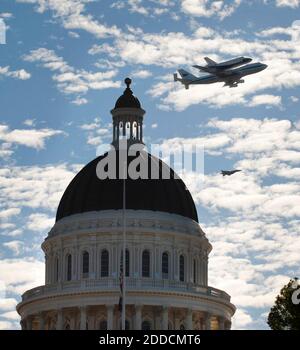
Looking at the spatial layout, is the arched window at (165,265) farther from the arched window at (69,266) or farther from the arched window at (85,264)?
the arched window at (69,266)

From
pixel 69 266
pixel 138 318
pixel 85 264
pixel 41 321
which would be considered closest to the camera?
pixel 138 318

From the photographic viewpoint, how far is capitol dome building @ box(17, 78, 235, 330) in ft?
458

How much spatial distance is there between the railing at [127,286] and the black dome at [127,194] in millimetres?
9070

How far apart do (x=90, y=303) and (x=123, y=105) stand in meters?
23.8

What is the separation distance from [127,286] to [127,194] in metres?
12.2

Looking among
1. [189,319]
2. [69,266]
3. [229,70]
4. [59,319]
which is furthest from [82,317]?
[229,70]

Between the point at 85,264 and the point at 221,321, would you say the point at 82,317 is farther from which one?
the point at 221,321

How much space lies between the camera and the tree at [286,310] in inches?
4628

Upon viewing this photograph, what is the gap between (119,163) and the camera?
147 metres

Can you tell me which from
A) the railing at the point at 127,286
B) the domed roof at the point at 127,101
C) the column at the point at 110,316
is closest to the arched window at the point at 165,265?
the railing at the point at 127,286

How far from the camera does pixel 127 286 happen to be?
13800cm

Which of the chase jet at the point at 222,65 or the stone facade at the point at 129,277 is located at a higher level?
the chase jet at the point at 222,65
